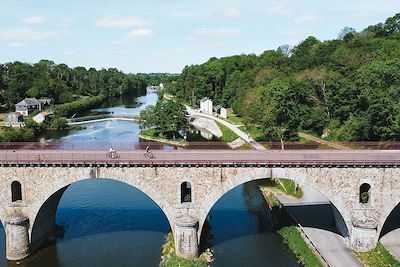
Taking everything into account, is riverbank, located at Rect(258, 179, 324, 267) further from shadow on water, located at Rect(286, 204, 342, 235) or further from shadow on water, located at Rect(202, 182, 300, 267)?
shadow on water, located at Rect(286, 204, 342, 235)

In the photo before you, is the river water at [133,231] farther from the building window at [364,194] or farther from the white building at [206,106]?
the white building at [206,106]

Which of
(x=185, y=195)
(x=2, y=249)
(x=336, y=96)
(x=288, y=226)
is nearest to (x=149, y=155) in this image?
(x=185, y=195)

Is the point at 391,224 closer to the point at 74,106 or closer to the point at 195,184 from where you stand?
the point at 195,184

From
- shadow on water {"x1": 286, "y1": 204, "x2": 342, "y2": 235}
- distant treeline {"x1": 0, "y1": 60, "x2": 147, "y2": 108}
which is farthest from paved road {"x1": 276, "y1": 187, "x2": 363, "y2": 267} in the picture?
distant treeline {"x1": 0, "y1": 60, "x2": 147, "y2": 108}

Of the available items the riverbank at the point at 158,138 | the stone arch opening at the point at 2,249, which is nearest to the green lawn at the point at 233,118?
the riverbank at the point at 158,138

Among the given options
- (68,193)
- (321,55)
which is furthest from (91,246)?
(321,55)

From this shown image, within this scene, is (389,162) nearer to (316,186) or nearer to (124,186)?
(316,186)
